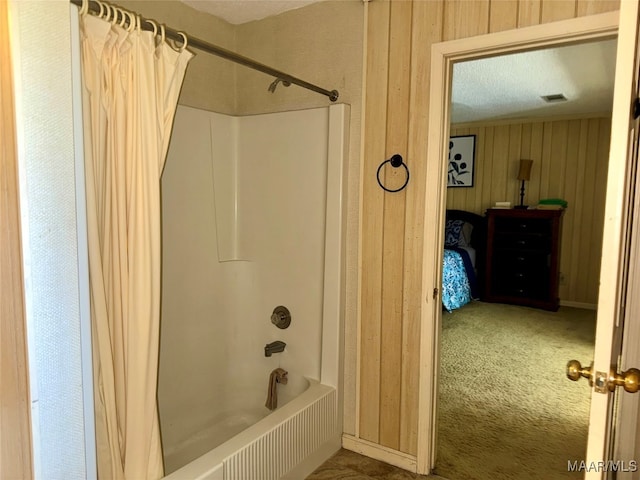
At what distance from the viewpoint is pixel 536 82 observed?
4.00m

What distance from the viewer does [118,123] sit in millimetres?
1384

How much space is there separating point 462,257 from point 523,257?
745mm

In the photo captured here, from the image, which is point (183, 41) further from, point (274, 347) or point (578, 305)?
point (578, 305)

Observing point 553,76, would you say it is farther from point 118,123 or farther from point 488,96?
point 118,123

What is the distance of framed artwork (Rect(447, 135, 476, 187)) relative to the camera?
20.4 feet

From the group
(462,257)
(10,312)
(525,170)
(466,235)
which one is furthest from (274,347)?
(525,170)

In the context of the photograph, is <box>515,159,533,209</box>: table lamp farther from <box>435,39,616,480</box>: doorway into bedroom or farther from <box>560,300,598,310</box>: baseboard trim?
<box>560,300,598,310</box>: baseboard trim

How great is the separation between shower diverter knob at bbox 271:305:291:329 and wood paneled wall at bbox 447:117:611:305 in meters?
4.33

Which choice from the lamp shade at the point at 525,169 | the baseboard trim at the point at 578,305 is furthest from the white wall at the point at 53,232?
the baseboard trim at the point at 578,305

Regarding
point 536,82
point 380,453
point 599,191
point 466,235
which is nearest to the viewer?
point 380,453

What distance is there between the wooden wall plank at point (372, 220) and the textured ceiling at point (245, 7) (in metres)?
0.46

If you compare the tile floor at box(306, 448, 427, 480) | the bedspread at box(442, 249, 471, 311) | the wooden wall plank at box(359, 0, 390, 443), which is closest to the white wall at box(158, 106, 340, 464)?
the wooden wall plank at box(359, 0, 390, 443)

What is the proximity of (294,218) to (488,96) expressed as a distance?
3.11 m

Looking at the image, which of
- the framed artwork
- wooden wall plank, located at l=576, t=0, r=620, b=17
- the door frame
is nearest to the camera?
wooden wall plank, located at l=576, t=0, r=620, b=17
